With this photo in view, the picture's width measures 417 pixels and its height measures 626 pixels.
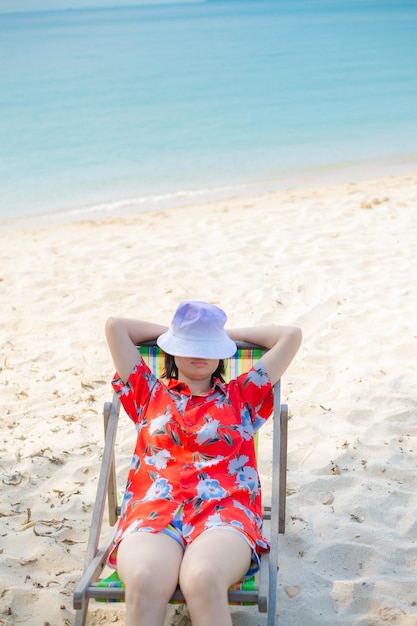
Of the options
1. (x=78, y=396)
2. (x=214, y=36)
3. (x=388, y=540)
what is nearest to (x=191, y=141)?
(x=78, y=396)

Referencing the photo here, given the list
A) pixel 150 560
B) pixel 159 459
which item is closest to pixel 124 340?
pixel 159 459

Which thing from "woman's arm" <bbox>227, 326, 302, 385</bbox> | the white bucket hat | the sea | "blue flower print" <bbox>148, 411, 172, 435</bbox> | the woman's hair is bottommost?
the sea

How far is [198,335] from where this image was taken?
3.07 m

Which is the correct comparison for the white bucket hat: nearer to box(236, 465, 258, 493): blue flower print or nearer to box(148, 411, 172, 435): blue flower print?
box(148, 411, 172, 435): blue flower print

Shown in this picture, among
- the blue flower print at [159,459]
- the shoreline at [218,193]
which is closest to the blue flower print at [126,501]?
the blue flower print at [159,459]

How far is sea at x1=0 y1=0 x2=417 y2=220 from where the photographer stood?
12.6 meters

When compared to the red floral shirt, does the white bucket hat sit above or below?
above

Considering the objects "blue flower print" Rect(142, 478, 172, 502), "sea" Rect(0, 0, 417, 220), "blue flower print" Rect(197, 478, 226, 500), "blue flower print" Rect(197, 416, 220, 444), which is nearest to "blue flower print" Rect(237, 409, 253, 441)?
"blue flower print" Rect(197, 416, 220, 444)

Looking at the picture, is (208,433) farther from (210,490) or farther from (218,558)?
(218,558)

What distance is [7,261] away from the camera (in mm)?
7426

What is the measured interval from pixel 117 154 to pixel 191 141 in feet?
5.69

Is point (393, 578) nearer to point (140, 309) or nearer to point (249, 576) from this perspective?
point (249, 576)

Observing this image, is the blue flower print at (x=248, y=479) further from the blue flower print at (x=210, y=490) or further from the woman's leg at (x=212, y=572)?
the woman's leg at (x=212, y=572)

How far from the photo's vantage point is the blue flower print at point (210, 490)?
279cm
